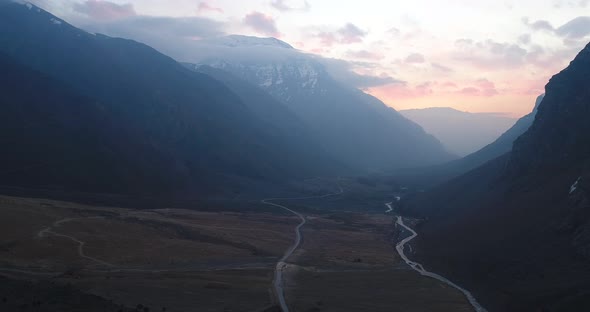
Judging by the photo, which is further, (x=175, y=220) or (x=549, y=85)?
→ (x=549, y=85)

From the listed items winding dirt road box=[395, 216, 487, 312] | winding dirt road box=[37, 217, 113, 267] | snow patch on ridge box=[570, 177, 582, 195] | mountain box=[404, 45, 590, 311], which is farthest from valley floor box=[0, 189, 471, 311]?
snow patch on ridge box=[570, 177, 582, 195]

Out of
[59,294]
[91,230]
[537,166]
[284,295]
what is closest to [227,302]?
[284,295]

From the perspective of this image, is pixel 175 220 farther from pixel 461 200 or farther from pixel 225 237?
pixel 461 200

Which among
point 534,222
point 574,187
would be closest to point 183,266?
point 534,222

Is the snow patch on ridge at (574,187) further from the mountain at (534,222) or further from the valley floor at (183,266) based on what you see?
the valley floor at (183,266)

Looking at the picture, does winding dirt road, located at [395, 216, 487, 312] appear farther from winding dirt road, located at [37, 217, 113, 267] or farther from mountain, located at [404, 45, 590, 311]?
winding dirt road, located at [37, 217, 113, 267]

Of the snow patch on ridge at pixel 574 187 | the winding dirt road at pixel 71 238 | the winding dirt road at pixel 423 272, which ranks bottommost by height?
the winding dirt road at pixel 423 272

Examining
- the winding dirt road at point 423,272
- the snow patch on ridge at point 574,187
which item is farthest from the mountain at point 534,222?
the winding dirt road at point 423,272

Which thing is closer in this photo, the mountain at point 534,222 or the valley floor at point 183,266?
the valley floor at point 183,266
